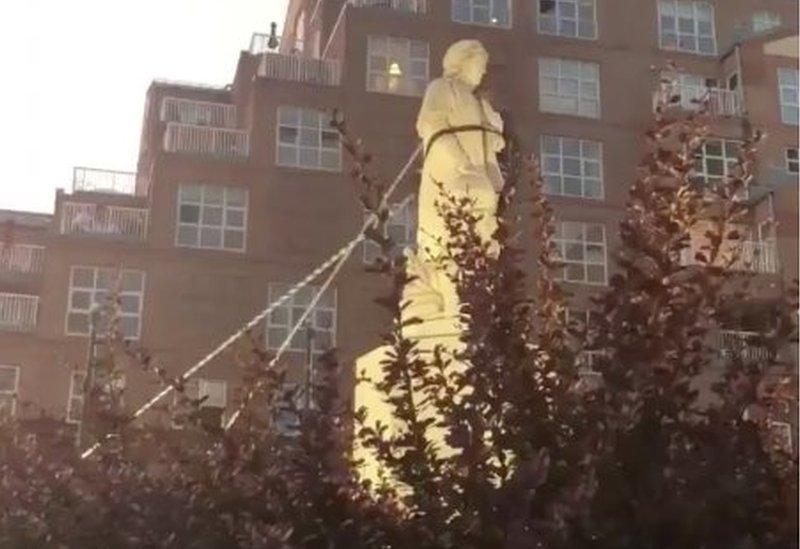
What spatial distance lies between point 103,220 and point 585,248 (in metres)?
14.3

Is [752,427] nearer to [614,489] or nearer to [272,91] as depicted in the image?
[614,489]

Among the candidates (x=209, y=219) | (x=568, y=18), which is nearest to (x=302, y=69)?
(x=209, y=219)

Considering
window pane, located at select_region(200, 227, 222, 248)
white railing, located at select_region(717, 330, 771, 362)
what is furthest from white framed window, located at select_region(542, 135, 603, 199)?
white railing, located at select_region(717, 330, 771, 362)

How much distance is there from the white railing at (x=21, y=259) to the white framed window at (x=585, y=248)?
50.6 feet

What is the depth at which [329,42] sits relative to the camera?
42125 mm

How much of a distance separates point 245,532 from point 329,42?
127ft

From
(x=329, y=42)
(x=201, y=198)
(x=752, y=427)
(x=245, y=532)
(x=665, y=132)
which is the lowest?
(x=245, y=532)

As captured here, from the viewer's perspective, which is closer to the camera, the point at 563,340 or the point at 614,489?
the point at 614,489

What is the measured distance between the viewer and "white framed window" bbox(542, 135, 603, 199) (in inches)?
1638

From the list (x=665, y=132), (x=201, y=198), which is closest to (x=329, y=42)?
(x=201, y=198)

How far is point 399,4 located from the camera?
138ft

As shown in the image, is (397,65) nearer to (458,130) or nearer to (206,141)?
(206,141)

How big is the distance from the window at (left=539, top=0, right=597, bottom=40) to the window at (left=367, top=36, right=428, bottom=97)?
189 inches

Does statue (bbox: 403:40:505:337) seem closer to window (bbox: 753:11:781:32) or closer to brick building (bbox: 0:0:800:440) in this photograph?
brick building (bbox: 0:0:800:440)
